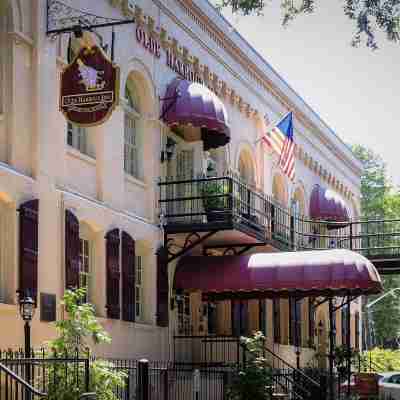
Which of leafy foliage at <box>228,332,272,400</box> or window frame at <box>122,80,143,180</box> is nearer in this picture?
leafy foliage at <box>228,332,272,400</box>

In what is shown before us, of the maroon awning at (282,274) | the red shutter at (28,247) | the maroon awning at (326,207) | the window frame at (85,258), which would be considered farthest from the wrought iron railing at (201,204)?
the maroon awning at (326,207)

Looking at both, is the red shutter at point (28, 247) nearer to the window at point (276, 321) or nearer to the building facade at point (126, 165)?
the building facade at point (126, 165)

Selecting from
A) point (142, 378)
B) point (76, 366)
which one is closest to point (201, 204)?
point (142, 378)

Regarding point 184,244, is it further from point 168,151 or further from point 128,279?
point 128,279

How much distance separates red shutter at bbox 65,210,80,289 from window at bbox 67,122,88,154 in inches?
75.4

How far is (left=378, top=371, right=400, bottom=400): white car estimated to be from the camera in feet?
90.3

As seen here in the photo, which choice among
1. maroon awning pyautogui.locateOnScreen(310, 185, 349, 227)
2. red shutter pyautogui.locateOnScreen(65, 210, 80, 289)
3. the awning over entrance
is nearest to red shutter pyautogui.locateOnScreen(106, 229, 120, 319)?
red shutter pyautogui.locateOnScreen(65, 210, 80, 289)

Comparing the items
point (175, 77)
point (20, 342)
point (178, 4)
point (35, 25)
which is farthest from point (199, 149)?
point (20, 342)

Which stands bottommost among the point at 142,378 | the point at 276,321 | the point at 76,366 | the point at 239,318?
the point at 142,378

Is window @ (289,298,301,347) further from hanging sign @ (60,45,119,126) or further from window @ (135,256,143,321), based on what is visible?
hanging sign @ (60,45,119,126)

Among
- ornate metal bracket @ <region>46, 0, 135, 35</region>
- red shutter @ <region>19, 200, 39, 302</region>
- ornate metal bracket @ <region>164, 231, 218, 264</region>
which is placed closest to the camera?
red shutter @ <region>19, 200, 39, 302</region>

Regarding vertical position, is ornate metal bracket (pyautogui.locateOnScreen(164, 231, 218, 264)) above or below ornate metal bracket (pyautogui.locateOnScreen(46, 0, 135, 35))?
below

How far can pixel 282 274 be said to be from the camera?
81.8 ft

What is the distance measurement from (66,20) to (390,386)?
550 inches
